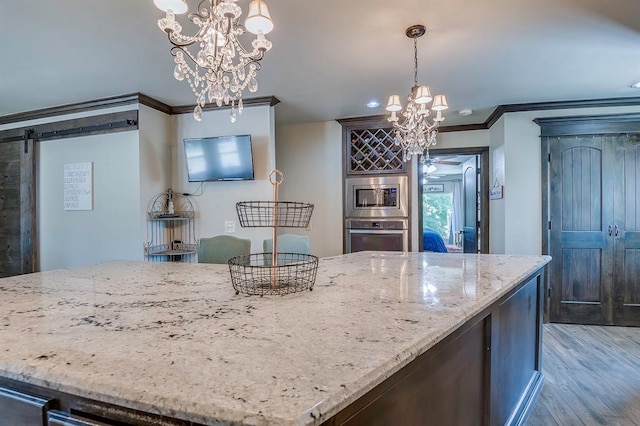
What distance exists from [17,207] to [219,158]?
2.78m

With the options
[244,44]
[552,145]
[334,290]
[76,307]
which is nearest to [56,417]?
[76,307]

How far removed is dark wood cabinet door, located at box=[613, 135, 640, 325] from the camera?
361cm

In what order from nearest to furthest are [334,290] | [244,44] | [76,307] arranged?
[76,307], [334,290], [244,44]

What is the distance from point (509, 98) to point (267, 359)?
155 inches

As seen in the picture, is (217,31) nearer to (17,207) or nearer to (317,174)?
(317,174)

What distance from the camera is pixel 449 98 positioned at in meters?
3.70

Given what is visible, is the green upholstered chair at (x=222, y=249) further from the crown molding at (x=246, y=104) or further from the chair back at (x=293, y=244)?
the crown molding at (x=246, y=104)

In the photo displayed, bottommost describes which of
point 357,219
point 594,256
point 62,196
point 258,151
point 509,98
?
point 594,256

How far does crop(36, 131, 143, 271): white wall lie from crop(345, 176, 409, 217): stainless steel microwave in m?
2.54

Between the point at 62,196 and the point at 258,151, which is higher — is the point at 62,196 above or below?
below

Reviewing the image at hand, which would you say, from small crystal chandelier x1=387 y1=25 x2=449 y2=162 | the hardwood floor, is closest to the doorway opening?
the hardwood floor

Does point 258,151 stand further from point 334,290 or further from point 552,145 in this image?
point 552,145

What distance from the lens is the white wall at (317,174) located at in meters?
4.67

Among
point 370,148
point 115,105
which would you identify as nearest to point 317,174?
point 370,148
